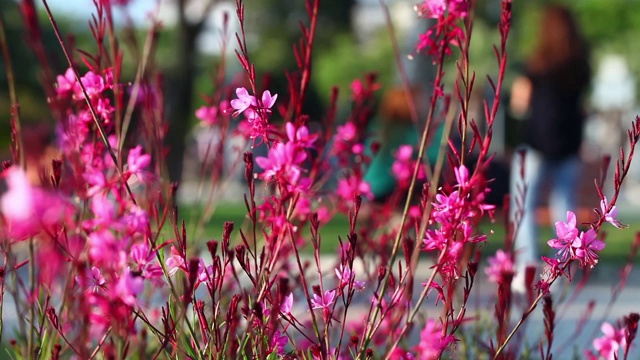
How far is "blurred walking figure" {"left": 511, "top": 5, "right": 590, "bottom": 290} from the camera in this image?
6.54 metres

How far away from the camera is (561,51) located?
6.58m

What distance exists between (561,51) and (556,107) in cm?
39

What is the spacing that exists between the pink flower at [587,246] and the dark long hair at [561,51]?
15.4ft

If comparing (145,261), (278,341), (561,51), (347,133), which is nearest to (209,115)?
(347,133)

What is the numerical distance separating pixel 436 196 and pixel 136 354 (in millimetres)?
1299

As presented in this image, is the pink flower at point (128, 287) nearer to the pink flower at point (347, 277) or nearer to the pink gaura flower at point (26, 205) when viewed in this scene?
the pink gaura flower at point (26, 205)

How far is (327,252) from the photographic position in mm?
9023

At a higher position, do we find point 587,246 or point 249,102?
point 249,102

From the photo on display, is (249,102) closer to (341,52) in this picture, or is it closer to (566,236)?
(566,236)

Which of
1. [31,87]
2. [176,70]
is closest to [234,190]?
[176,70]

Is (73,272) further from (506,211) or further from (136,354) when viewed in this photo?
(506,211)

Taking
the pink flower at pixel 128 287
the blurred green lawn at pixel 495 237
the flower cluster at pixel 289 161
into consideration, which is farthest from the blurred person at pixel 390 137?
the pink flower at pixel 128 287

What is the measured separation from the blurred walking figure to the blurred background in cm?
951

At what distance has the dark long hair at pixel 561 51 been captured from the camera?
6.56 metres
